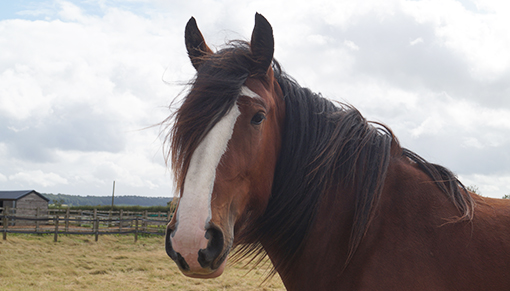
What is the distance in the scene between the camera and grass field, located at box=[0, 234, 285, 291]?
705cm

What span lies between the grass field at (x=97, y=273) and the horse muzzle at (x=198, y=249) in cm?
A: 412

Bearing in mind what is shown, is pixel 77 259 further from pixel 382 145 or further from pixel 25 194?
pixel 25 194

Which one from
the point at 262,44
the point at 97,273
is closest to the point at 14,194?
the point at 97,273

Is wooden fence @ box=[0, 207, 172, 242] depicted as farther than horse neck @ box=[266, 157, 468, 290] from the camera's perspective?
Yes

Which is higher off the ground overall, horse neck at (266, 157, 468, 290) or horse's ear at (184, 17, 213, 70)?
horse's ear at (184, 17, 213, 70)

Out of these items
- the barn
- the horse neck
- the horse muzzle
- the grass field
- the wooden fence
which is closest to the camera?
the horse muzzle

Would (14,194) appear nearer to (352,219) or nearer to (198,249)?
(198,249)

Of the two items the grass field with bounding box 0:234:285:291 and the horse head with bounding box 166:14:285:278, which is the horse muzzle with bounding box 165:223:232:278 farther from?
the grass field with bounding box 0:234:285:291

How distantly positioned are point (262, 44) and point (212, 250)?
0.98 meters

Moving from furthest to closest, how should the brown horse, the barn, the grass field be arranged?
the barn
the grass field
the brown horse

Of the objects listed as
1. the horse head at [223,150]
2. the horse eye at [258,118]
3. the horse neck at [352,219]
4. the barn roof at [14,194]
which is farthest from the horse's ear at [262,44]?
the barn roof at [14,194]

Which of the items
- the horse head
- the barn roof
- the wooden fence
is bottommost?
the wooden fence

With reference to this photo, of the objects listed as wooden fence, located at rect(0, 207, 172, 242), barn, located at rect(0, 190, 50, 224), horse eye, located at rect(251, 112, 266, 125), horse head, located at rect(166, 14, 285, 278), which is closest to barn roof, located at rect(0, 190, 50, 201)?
barn, located at rect(0, 190, 50, 224)

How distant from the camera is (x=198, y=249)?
1165 mm
